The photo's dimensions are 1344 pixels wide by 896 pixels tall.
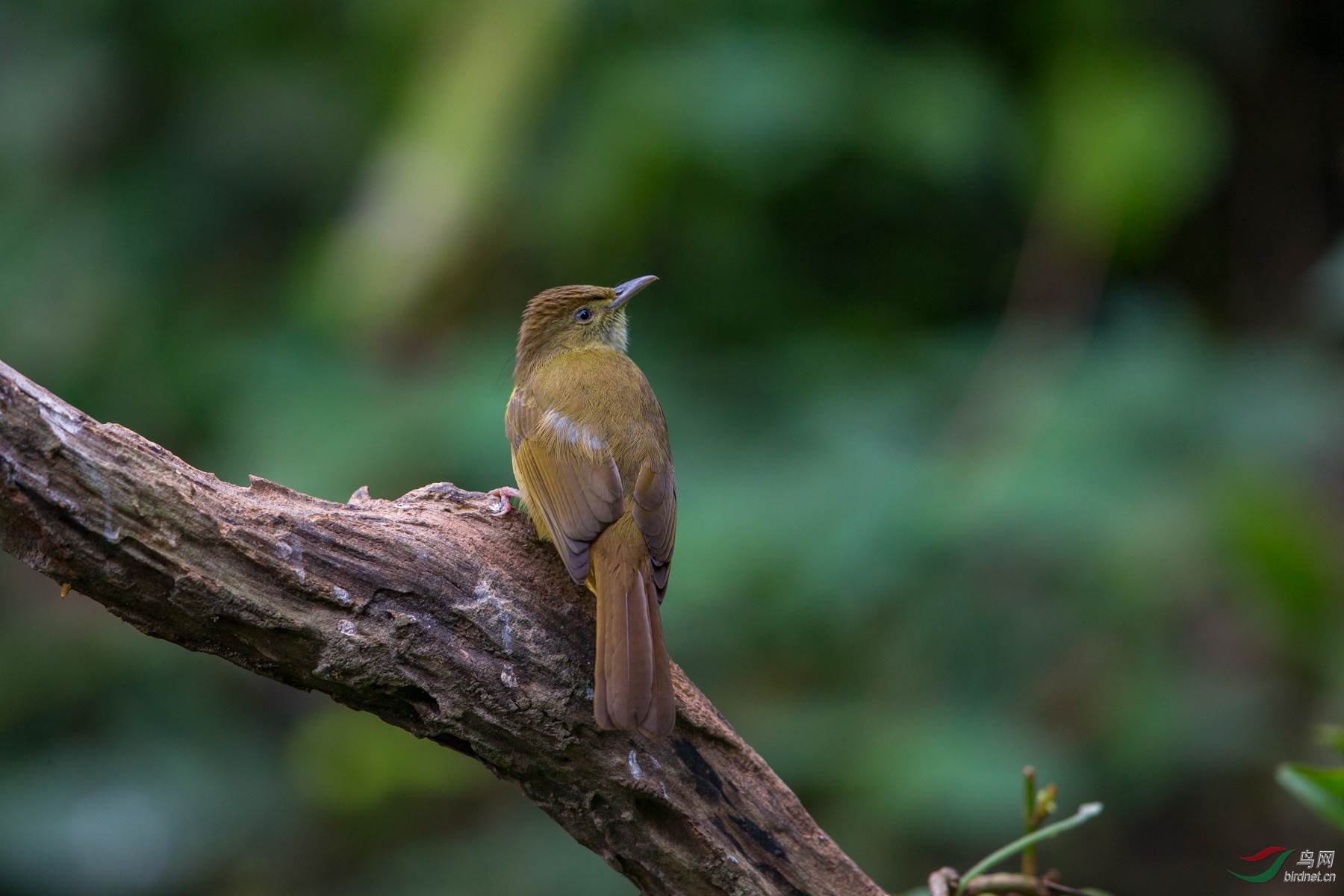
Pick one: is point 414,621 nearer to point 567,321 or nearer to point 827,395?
point 567,321

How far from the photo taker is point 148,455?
6.63 ft

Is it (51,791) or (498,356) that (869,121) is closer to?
(498,356)

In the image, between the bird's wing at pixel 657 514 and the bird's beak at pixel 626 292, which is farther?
the bird's beak at pixel 626 292

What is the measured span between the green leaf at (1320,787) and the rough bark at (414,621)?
83 cm

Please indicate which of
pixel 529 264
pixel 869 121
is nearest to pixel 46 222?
pixel 529 264

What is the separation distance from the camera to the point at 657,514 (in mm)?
2887

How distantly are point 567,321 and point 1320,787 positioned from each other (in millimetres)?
2531

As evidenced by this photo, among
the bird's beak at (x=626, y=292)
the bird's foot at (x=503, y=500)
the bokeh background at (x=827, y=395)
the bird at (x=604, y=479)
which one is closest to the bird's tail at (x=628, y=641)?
the bird at (x=604, y=479)

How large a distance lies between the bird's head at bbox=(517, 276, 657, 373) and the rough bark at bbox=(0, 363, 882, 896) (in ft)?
4.30

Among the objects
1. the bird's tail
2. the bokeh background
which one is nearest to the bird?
the bird's tail

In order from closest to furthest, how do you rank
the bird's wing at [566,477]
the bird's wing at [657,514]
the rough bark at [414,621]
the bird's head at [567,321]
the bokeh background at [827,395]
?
the rough bark at [414,621] → the bird's wing at [566,477] → the bird's wing at [657,514] → the bird's head at [567,321] → the bokeh background at [827,395]

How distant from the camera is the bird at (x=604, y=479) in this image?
2312mm

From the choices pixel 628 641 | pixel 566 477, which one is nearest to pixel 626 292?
pixel 566 477

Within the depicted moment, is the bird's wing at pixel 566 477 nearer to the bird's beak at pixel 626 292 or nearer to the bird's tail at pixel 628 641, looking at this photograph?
the bird's tail at pixel 628 641
